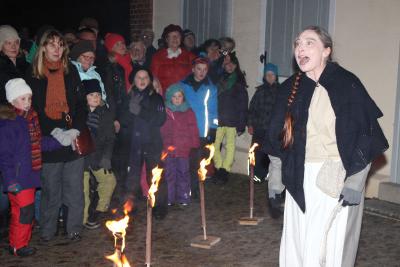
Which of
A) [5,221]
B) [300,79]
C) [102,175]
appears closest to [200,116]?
[102,175]

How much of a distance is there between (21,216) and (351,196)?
3261 millimetres

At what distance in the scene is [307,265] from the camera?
169 inches

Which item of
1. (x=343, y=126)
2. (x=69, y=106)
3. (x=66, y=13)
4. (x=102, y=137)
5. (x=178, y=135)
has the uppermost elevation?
(x=66, y=13)

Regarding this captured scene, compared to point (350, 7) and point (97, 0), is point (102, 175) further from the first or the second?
point (97, 0)

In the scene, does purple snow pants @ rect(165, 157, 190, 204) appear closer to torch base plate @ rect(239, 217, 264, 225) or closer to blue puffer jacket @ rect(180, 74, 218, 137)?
blue puffer jacket @ rect(180, 74, 218, 137)

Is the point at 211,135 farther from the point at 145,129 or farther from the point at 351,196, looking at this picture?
the point at 351,196

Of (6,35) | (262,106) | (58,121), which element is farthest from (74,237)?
(262,106)

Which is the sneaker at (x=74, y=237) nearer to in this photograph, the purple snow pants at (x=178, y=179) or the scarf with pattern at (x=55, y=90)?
the scarf with pattern at (x=55, y=90)

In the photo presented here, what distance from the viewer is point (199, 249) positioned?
20.2 feet

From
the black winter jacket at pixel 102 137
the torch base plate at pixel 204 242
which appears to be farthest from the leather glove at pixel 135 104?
the torch base plate at pixel 204 242

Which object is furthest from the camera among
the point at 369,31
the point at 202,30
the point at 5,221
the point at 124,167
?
the point at 202,30

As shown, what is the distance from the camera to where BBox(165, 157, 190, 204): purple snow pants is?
25.5 ft

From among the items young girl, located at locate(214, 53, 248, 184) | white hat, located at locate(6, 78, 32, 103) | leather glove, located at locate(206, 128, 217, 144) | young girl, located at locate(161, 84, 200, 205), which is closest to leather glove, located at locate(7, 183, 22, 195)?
white hat, located at locate(6, 78, 32, 103)

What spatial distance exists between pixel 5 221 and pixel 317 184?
13.3 ft
